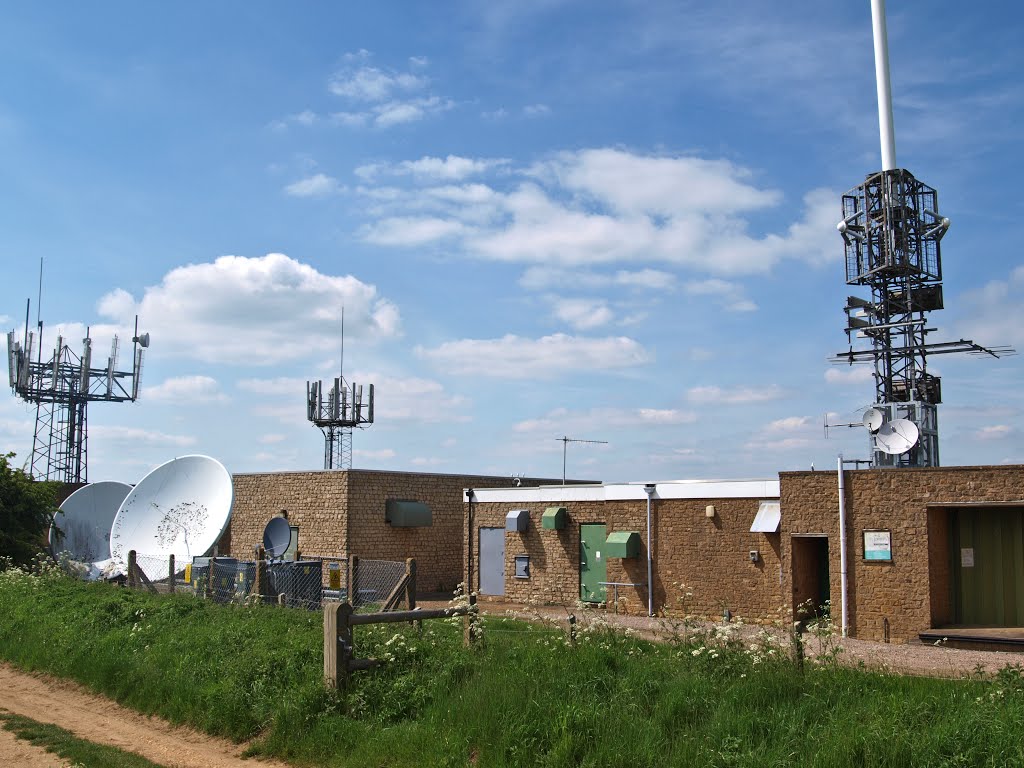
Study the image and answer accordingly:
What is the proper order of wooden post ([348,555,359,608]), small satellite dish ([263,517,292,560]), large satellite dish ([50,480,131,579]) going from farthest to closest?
1. large satellite dish ([50,480,131,579])
2. small satellite dish ([263,517,292,560])
3. wooden post ([348,555,359,608])

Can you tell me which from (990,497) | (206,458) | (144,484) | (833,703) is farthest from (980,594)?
(144,484)

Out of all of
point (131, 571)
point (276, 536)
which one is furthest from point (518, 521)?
point (131, 571)

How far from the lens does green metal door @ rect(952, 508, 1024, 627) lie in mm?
17562

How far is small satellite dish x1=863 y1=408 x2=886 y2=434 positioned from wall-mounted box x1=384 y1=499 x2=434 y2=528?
13594 mm

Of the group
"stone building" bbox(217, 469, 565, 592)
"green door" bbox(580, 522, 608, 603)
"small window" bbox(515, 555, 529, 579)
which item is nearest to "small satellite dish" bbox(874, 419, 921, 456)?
"green door" bbox(580, 522, 608, 603)

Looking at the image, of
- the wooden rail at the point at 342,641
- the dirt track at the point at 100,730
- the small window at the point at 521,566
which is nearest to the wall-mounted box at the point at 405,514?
the small window at the point at 521,566

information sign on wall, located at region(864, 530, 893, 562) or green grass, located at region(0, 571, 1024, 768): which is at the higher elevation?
information sign on wall, located at region(864, 530, 893, 562)

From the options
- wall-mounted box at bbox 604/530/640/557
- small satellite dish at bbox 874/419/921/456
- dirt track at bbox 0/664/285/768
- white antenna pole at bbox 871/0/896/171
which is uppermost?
white antenna pole at bbox 871/0/896/171

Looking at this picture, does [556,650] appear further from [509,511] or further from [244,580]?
[509,511]

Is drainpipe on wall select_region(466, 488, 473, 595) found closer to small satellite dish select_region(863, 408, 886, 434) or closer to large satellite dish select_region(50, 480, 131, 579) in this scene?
large satellite dish select_region(50, 480, 131, 579)

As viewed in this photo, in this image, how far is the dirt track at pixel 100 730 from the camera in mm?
9055

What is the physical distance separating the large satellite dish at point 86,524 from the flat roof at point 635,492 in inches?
406

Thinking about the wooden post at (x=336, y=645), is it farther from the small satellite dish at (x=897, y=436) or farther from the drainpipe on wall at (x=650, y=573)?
the small satellite dish at (x=897, y=436)

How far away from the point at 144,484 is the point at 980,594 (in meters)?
18.1
